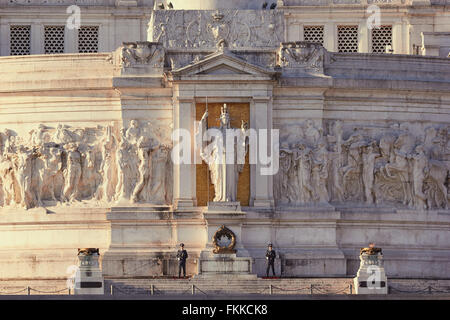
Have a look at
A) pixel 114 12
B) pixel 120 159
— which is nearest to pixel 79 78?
pixel 120 159

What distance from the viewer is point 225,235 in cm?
5434

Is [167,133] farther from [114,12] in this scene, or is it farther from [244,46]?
[114,12]

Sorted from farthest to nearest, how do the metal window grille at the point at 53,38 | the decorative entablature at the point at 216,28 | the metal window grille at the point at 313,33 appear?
the metal window grille at the point at 53,38
the metal window grille at the point at 313,33
the decorative entablature at the point at 216,28

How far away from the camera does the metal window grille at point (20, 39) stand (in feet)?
226

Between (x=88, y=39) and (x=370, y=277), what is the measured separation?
917 inches

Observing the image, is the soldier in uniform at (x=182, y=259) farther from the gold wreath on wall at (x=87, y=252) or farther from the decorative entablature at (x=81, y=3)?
the decorative entablature at (x=81, y=3)

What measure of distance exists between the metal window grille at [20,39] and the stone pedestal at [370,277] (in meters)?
23.7

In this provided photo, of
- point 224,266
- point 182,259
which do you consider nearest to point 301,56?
point 224,266

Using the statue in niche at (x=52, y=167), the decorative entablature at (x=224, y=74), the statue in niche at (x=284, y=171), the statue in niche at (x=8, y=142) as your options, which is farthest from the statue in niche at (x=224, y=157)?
the statue in niche at (x=8, y=142)

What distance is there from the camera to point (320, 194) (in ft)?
182

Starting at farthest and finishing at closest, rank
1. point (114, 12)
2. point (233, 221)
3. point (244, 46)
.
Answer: point (114, 12)
point (244, 46)
point (233, 221)

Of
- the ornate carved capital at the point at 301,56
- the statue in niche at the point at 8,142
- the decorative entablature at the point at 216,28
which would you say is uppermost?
the decorative entablature at the point at 216,28

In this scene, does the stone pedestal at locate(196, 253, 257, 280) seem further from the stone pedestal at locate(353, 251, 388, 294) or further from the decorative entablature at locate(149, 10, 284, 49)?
the decorative entablature at locate(149, 10, 284, 49)

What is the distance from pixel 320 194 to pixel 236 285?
5.85 meters
